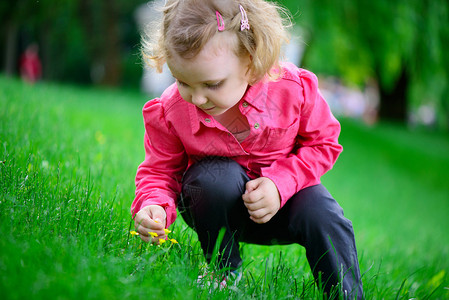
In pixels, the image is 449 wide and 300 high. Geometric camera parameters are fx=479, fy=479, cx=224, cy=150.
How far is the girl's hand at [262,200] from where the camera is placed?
1.80 meters

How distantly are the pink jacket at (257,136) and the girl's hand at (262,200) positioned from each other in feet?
0.25

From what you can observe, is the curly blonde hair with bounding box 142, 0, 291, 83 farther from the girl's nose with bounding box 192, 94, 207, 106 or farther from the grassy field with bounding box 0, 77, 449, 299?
the grassy field with bounding box 0, 77, 449, 299

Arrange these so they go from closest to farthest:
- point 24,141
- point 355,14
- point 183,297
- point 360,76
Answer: point 183,297 < point 24,141 < point 355,14 < point 360,76

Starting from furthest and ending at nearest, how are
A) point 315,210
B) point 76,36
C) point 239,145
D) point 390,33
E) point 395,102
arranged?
point 76,36 < point 395,102 < point 390,33 < point 239,145 < point 315,210

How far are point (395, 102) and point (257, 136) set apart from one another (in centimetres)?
1310

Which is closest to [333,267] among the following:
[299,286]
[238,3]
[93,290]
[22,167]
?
[299,286]

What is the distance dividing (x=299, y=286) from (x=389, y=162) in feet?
24.8

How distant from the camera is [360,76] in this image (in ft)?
43.8

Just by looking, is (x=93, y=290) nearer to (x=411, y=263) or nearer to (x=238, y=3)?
(x=238, y=3)

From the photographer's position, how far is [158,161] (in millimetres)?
→ 2004

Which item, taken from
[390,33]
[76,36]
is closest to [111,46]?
[76,36]

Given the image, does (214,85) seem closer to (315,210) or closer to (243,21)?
A: (243,21)

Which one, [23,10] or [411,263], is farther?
[23,10]

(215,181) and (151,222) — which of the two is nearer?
(151,222)
